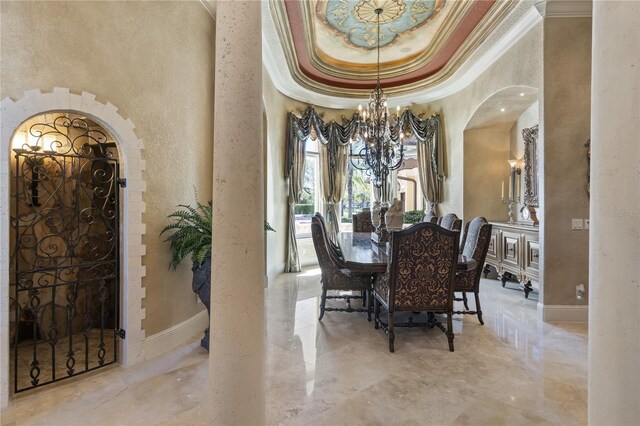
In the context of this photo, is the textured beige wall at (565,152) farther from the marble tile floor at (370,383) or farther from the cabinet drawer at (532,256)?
the marble tile floor at (370,383)

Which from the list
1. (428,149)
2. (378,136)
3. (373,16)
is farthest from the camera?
(428,149)

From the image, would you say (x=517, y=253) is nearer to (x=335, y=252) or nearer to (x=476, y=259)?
Result: (x=476, y=259)

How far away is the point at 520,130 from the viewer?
5309 mm

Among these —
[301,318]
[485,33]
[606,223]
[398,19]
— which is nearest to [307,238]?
[301,318]

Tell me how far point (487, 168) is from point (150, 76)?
535 cm

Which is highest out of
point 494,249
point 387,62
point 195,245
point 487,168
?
point 387,62

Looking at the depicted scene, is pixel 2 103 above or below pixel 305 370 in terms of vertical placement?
above

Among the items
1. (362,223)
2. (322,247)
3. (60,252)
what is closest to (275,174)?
(362,223)

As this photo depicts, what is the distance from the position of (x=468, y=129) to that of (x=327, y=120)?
270 cm

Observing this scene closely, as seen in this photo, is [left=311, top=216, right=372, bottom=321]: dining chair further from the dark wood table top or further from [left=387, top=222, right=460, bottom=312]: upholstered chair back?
Result: [left=387, top=222, right=460, bottom=312]: upholstered chair back

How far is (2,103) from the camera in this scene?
1.99 meters

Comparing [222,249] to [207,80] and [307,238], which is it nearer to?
[207,80]

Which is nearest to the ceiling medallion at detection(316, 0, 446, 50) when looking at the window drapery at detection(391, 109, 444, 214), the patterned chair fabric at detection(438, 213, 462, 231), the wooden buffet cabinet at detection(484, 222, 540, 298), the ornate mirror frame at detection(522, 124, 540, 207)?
the window drapery at detection(391, 109, 444, 214)

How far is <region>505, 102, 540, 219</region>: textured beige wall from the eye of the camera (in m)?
4.91
